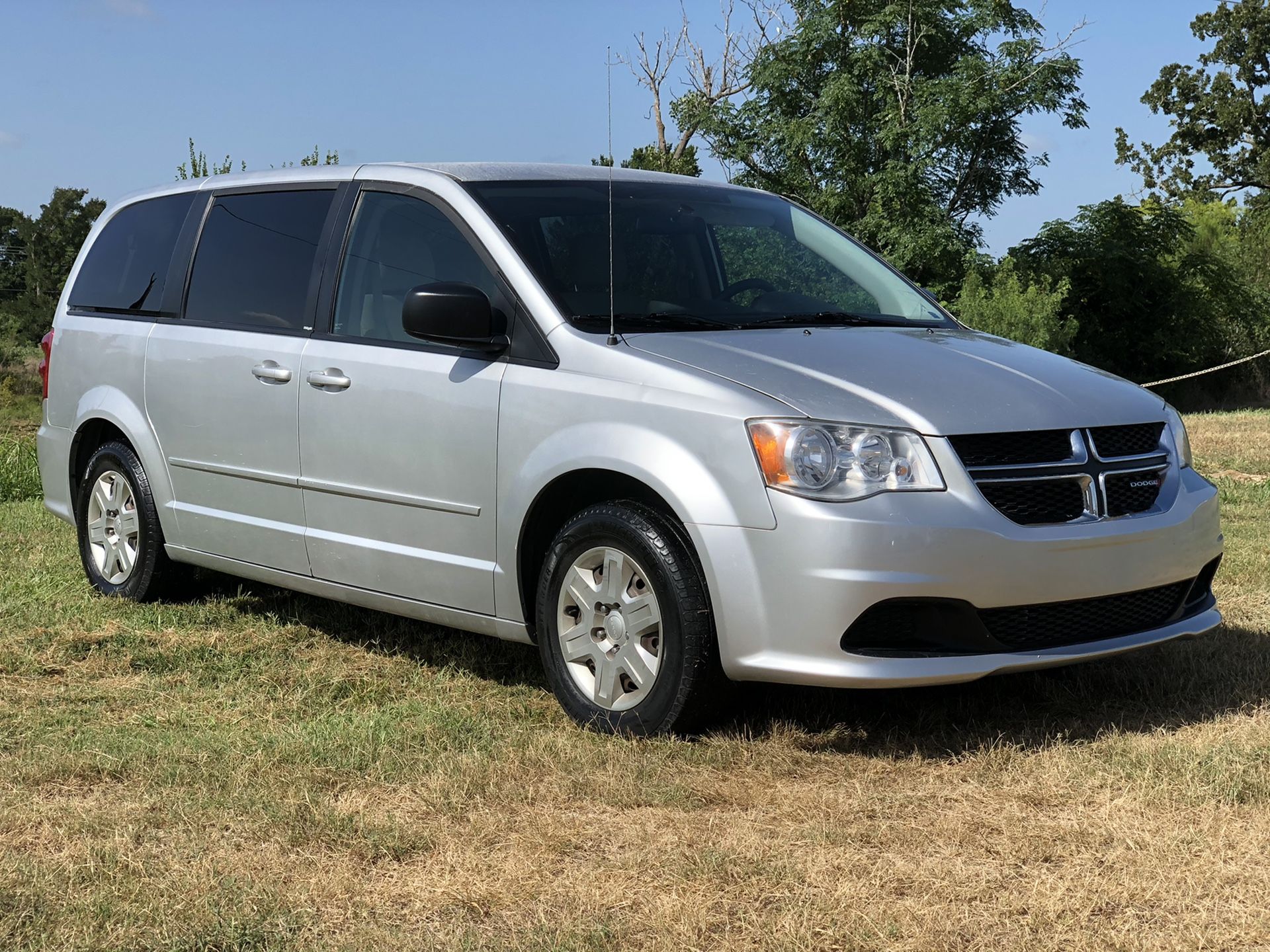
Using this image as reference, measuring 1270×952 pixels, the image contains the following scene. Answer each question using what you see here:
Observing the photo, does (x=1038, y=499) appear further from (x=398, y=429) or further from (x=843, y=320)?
(x=398, y=429)

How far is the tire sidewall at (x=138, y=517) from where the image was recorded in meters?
6.44

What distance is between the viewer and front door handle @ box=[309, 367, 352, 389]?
17.2ft

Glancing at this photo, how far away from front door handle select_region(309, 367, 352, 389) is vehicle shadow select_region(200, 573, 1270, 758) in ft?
3.72

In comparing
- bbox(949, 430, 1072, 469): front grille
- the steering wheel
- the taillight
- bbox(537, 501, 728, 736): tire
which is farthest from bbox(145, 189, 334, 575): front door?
bbox(949, 430, 1072, 469): front grille

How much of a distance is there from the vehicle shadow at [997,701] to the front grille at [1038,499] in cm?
68

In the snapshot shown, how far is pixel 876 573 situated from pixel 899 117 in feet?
86.8

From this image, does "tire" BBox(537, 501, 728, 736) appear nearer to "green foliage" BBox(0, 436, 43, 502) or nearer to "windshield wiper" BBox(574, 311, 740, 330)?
"windshield wiper" BBox(574, 311, 740, 330)

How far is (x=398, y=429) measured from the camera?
16.6 ft

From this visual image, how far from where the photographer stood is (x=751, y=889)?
3260 mm

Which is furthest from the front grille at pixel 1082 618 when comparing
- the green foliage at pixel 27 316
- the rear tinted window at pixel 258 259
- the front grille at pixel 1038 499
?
the green foliage at pixel 27 316

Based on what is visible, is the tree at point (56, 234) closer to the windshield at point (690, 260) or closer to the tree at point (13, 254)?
the tree at point (13, 254)

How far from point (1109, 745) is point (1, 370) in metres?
54.6

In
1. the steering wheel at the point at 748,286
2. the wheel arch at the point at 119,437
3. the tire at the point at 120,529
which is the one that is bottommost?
the tire at the point at 120,529

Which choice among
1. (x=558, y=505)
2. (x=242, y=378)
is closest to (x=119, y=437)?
(x=242, y=378)
